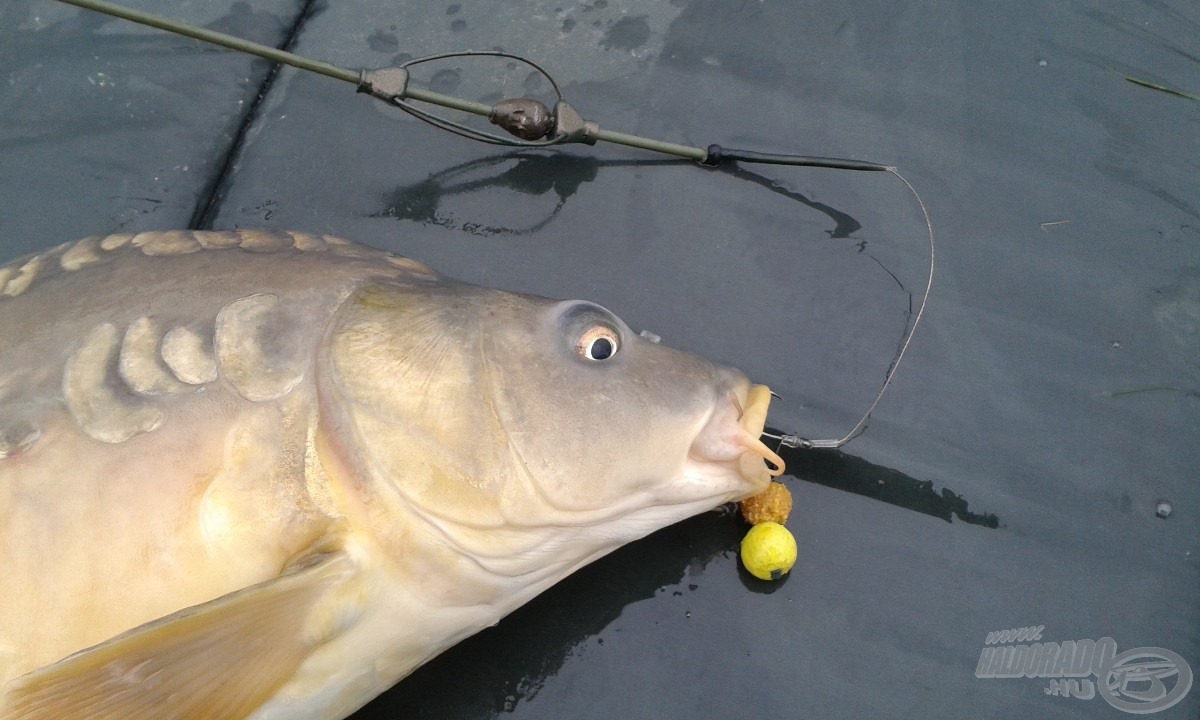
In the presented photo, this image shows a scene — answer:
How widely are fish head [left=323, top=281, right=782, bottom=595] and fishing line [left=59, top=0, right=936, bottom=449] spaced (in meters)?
0.73

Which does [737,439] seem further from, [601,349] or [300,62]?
[300,62]

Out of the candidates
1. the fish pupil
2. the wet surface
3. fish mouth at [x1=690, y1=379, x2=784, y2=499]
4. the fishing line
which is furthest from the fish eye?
the fishing line

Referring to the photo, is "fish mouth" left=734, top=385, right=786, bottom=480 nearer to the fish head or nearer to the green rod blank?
the fish head

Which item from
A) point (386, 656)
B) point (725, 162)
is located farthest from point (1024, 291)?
point (386, 656)

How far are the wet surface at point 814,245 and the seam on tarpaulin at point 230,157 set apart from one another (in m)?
0.02

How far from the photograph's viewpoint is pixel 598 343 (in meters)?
1.53

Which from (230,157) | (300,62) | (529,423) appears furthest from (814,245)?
(230,157)

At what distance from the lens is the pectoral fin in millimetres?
A: 1217

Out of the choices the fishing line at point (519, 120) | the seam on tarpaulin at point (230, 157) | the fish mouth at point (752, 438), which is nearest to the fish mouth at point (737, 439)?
the fish mouth at point (752, 438)

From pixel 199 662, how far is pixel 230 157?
1.55 metres

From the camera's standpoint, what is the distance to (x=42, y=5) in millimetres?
2518

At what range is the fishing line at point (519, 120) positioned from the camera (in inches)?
84.2

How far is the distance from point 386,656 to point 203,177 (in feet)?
4.94

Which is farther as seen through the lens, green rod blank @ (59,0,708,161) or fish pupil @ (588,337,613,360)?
green rod blank @ (59,0,708,161)
